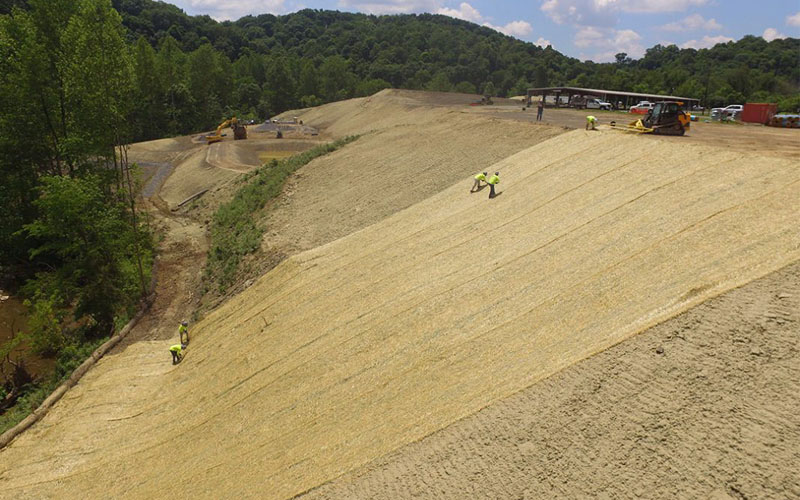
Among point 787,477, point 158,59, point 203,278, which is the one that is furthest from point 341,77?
point 787,477

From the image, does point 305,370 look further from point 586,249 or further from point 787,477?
point 787,477

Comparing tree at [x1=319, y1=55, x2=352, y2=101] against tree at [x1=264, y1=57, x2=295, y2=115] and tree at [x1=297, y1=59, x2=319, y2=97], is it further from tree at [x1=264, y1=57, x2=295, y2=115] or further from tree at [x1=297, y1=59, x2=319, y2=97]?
tree at [x1=264, y1=57, x2=295, y2=115]

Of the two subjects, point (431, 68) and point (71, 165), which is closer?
point (71, 165)

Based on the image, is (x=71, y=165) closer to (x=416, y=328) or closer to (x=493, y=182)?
(x=493, y=182)

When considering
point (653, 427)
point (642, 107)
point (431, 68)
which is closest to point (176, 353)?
point (653, 427)

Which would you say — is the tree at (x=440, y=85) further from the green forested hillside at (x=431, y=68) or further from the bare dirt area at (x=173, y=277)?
the bare dirt area at (x=173, y=277)

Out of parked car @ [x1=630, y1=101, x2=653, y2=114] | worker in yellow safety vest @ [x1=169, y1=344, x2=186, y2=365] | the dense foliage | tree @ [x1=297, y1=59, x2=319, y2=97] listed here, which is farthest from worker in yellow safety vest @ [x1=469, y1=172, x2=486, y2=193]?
tree @ [x1=297, y1=59, x2=319, y2=97]
